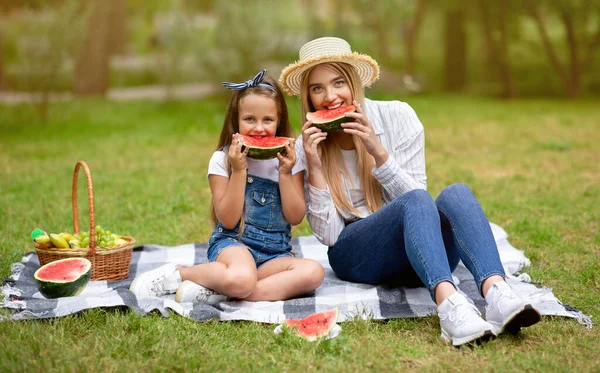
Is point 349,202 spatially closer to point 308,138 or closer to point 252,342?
point 308,138

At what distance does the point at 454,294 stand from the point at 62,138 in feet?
30.0

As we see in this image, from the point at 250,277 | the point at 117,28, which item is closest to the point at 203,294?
the point at 250,277

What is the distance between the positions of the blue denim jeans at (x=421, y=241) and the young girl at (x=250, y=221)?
0.98 feet

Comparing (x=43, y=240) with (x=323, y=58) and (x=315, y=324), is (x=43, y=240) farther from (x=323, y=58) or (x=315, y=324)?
(x=323, y=58)

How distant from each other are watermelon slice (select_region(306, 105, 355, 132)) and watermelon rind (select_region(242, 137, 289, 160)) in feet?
0.69

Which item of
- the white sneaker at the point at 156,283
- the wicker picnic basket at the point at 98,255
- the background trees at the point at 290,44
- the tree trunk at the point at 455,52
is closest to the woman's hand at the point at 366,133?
the white sneaker at the point at 156,283

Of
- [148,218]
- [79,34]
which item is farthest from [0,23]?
[148,218]

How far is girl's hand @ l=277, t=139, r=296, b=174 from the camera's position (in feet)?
13.3

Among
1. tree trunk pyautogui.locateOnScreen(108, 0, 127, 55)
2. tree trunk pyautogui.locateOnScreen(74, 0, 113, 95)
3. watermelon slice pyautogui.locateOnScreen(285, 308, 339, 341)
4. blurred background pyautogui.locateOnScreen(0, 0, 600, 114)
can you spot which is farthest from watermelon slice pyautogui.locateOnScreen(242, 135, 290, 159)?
tree trunk pyautogui.locateOnScreen(108, 0, 127, 55)

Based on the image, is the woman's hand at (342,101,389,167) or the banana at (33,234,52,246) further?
the banana at (33,234,52,246)

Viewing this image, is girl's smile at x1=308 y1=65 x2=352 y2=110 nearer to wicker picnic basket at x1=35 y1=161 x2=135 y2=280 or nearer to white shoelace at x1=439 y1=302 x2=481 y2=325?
white shoelace at x1=439 y1=302 x2=481 y2=325

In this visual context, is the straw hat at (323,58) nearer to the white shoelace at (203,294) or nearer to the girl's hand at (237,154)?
the girl's hand at (237,154)

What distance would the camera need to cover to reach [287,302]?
13.4 feet

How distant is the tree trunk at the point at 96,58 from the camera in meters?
15.3
